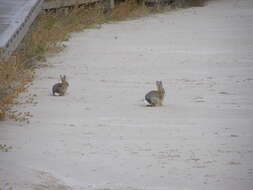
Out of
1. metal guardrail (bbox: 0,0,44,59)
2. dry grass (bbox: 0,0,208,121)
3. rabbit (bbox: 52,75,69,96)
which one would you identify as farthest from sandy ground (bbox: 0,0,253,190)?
metal guardrail (bbox: 0,0,44,59)

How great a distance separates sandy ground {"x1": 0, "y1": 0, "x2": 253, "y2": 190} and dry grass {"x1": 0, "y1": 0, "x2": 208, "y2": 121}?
0.29 meters

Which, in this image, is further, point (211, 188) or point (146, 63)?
point (146, 63)

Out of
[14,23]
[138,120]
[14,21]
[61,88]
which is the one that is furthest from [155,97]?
[14,21]

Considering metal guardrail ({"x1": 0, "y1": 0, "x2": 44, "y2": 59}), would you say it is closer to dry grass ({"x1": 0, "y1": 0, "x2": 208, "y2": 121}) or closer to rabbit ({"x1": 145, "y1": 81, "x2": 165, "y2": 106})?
dry grass ({"x1": 0, "y1": 0, "x2": 208, "y2": 121})

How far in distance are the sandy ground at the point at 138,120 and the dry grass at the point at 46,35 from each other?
293mm

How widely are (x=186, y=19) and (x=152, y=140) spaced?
514 inches

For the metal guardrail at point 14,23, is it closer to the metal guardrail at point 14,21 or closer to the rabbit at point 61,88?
the metal guardrail at point 14,21

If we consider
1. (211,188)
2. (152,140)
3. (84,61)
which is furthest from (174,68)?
(211,188)

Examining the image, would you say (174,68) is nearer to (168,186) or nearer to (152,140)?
(152,140)

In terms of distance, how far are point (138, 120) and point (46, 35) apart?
589 centimetres

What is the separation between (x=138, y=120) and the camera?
11148mm

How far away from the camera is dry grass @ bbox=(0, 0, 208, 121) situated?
10984mm

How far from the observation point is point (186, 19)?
22.7 metres

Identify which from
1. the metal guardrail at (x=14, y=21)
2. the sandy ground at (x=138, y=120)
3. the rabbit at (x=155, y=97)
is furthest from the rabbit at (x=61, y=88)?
the rabbit at (x=155, y=97)
